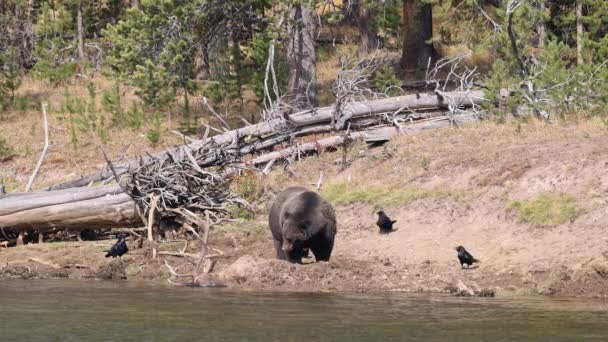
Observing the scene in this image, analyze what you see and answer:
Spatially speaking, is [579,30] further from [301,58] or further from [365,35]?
[365,35]

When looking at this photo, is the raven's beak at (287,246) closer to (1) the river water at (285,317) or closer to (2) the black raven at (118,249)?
(1) the river water at (285,317)

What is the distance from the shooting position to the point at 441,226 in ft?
56.0

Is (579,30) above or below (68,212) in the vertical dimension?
above

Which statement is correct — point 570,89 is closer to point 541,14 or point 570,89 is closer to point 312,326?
point 541,14

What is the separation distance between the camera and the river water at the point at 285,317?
1085 cm

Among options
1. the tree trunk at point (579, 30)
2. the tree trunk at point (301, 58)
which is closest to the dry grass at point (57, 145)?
the tree trunk at point (301, 58)

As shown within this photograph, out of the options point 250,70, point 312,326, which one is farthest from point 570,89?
point 312,326

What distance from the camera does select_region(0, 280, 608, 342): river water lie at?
10.9 metres

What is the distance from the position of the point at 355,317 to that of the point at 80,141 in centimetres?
1731

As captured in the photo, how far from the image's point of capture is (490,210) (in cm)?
1691

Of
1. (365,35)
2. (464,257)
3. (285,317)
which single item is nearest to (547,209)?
(464,257)

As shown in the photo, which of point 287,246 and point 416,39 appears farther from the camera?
point 416,39

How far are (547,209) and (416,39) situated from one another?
15791 mm

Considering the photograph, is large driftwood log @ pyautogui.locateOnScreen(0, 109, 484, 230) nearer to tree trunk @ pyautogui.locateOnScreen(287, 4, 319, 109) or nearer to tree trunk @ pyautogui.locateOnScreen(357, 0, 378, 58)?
tree trunk @ pyautogui.locateOnScreen(287, 4, 319, 109)
